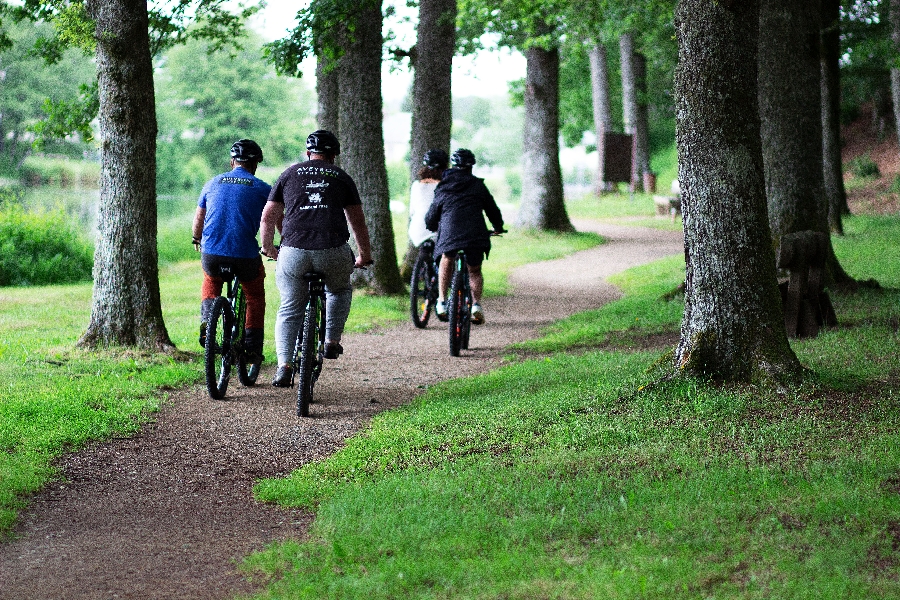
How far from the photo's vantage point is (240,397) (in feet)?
29.0

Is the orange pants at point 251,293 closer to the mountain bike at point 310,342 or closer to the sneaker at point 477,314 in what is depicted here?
the mountain bike at point 310,342

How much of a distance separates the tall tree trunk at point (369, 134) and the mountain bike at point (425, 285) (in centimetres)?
254

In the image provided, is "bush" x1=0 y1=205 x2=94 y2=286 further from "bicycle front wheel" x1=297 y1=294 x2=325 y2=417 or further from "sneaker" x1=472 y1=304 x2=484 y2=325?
"bicycle front wheel" x1=297 y1=294 x2=325 y2=417

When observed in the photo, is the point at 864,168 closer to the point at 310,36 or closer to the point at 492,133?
the point at 310,36

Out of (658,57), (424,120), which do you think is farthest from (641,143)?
(424,120)

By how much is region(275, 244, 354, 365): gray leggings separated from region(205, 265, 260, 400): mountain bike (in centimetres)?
57

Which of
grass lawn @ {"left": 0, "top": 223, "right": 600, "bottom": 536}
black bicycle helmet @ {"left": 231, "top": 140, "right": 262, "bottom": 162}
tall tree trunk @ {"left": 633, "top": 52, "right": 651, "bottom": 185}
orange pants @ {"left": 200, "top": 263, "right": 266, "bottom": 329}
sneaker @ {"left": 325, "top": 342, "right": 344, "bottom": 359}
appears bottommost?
grass lawn @ {"left": 0, "top": 223, "right": 600, "bottom": 536}

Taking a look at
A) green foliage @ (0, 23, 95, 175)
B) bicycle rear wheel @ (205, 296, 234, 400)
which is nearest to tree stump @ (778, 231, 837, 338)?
bicycle rear wheel @ (205, 296, 234, 400)

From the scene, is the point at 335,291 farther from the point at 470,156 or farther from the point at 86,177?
the point at 86,177

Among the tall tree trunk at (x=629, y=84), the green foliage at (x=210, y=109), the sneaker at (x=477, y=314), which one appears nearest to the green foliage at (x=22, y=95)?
the green foliage at (x=210, y=109)

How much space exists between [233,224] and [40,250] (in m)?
14.5

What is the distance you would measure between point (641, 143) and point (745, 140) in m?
34.7

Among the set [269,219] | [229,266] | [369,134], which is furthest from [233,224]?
[369,134]

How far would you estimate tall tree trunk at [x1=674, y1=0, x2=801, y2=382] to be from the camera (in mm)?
7531
